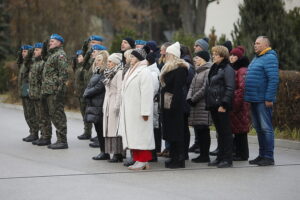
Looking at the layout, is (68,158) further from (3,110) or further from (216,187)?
(3,110)

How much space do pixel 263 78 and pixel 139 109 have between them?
194 cm

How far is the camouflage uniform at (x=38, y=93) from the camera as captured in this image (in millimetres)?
12977

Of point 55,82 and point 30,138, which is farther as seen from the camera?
point 30,138

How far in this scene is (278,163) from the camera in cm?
1101

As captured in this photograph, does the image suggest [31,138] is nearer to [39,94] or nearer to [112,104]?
[39,94]

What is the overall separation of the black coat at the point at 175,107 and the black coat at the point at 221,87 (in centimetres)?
43

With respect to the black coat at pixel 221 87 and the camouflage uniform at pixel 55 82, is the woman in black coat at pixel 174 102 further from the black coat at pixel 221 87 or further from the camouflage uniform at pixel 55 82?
the camouflage uniform at pixel 55 82

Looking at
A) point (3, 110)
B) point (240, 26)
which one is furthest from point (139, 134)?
point (3, 110)

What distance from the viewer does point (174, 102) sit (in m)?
10.3

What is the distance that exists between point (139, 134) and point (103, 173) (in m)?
0.78

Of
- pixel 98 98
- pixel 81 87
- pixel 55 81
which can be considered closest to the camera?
pixel 98 98

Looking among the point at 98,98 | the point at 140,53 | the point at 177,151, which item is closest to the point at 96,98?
the point at 98,98

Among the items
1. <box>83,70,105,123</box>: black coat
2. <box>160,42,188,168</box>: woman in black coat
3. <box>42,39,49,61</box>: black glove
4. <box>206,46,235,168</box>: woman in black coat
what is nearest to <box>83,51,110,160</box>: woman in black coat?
<box>83,70,105,123</box>: black coat

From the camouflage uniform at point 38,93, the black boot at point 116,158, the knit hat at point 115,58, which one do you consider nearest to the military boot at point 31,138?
the camouflage uniform at point 38,93
